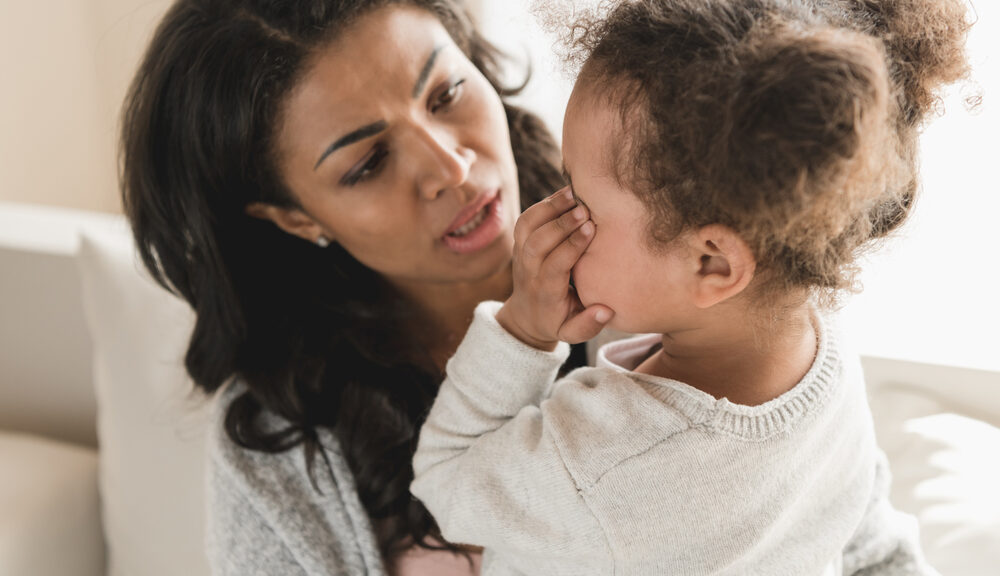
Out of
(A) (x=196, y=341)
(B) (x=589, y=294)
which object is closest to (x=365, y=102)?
(B) (x=589, y=294)

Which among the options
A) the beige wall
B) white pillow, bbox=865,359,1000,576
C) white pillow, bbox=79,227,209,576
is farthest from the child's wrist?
Answer: the beige wall

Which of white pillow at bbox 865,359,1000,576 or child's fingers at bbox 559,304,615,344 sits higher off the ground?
child's fingers at bbox 559,304,615,344

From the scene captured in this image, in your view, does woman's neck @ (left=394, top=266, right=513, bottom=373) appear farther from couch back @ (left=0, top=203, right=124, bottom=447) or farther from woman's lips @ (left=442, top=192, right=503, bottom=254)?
couch back @ (left=0, top=203, right=124, bottom=447)

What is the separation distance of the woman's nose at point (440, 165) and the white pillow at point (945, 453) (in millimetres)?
674

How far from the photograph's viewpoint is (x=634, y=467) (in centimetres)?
70

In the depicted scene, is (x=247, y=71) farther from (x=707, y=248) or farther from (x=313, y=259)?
(x=707, y=248)

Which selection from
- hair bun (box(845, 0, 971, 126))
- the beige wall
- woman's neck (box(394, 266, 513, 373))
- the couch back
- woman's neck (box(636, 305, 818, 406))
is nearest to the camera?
hair bun (box(845, 0, 971, 126))

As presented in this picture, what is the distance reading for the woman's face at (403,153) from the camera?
970 millimetres

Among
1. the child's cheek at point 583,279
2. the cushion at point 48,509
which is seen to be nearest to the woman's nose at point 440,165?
the child's cheek at point 583,279

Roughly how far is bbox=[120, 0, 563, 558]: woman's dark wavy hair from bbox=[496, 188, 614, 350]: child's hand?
369 mm

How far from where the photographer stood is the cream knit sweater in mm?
702

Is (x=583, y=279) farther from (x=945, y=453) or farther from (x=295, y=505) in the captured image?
(x=945, y=453)

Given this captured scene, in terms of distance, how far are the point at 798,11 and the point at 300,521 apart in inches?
33.3

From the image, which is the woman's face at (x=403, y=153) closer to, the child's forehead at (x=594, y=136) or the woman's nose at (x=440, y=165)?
the woman's nose at (x=440, y=165)
